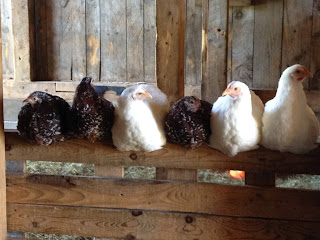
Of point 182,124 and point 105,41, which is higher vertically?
point 105,41

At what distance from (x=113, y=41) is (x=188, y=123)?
2.08 m

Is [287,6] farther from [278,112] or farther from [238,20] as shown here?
[278,112]

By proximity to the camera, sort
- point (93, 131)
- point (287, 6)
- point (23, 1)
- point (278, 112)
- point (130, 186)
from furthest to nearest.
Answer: point (23, 1) → point (287, 6) → point (130, 186) → point (93, 131) → point (278, 112)

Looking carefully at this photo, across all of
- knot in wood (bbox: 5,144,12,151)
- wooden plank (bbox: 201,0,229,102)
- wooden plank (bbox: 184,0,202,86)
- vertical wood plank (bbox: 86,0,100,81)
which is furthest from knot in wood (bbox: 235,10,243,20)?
knot in wood (bbox: 5,144,12,151)

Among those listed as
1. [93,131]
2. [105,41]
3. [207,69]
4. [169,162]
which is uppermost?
[105,41]

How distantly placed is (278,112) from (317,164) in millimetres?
233

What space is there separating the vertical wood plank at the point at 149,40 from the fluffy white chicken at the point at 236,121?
6.15 ft

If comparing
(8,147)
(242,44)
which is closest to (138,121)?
(8,147)

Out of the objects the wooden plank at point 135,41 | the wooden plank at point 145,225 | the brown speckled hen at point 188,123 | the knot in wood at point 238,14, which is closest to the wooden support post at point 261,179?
the wooden plank at point 145,225

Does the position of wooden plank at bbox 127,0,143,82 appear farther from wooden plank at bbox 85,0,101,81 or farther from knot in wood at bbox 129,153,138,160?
knot in wood at bbox 129,153,138,160

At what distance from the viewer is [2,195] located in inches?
62.4

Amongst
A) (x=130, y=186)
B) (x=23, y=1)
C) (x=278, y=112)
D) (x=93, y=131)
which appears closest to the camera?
(x=278, y=112)

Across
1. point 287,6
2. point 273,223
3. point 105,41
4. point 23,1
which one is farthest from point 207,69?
point 23,1

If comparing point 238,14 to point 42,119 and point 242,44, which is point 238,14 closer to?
point 242,44
